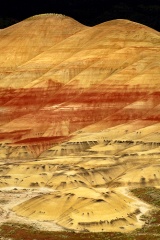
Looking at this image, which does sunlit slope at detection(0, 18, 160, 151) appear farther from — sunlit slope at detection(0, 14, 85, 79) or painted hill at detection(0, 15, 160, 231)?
sunlit slope at detection(0, 14, 85, 79)

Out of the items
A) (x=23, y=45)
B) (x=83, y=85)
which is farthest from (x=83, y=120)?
(x=23, y=45)

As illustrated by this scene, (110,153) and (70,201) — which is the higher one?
(70,201)

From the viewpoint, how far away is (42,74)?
583ft

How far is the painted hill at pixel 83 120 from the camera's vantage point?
76688 millimetres

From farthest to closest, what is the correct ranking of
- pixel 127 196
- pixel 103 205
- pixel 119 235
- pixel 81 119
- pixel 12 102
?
pixel 12 102 < pixel 81 119 < pixel 127 196 < pixel 103 205 < pixel 119 235

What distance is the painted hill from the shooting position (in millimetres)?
76688

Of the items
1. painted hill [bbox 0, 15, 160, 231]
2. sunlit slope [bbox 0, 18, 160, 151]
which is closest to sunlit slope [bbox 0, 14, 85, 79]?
painted hill [bbox 0, 15, 160, 231]

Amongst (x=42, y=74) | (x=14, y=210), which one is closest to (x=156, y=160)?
(x=14, y=210)

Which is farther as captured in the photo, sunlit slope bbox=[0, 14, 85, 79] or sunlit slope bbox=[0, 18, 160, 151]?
Result: sunlit slope bbox=[0, 14, 85, 79]

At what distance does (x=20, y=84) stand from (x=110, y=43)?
27.6 metres

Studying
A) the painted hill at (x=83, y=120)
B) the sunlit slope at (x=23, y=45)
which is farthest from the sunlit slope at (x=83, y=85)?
the sunlit slope at (x=23, y=45)

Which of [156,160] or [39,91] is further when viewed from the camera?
[39,91]

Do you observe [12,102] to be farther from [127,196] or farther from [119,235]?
[119,235]

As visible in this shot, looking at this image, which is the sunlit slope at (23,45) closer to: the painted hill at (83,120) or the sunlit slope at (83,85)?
the painted hill at (83,120)
